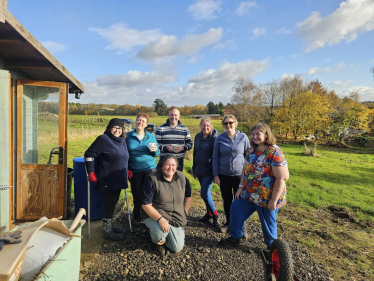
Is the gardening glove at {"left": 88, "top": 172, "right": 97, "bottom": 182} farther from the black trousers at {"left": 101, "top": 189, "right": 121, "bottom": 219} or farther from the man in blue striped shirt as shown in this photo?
the man in blue striped shirt

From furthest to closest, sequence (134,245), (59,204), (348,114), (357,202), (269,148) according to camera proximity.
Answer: (348,114), (357,202), (59,204), (134,245), (269,148)

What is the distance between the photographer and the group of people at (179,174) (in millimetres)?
2908

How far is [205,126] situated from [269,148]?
1.32 m

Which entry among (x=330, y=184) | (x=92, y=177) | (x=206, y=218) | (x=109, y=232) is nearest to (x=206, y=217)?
(x=206, y=218)

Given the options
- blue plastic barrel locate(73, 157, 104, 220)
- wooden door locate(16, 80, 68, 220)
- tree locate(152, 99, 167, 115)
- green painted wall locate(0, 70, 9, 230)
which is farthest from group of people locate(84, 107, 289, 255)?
tree locate(152, 99, 167, 115)

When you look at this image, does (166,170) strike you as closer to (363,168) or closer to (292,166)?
(292,166)

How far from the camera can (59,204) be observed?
402 cm

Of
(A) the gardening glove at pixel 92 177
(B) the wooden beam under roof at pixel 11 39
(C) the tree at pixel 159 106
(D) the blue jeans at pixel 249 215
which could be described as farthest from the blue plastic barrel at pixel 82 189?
(C) the tree at pixel 159 106

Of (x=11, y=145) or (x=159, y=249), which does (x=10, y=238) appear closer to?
(x=159, y=249)

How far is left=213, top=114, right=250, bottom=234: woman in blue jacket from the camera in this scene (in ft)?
12.0

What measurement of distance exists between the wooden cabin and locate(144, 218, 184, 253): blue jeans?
6.22ft

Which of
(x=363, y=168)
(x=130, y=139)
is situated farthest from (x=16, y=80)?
(x=363, y=168)

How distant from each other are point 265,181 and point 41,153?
12.5 feet

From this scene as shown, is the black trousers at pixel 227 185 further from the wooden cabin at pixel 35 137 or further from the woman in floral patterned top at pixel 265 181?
the wooden cabin at pixel 35 137
